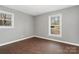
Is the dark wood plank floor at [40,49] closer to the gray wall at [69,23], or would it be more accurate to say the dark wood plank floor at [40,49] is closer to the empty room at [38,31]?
the empty room at [38,31]

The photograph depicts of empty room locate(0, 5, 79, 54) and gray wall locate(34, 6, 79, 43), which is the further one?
gray wall locate(34, 6, 79, 43)

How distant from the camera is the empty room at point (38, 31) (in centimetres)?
144

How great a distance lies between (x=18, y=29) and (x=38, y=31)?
507 millimetres

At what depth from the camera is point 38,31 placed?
62.0 inches

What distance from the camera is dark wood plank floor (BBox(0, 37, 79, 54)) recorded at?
1.42 meters

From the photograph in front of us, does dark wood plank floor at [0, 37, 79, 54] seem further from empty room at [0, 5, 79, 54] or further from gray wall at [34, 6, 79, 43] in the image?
gray wall at [34, 6, 79, 43]

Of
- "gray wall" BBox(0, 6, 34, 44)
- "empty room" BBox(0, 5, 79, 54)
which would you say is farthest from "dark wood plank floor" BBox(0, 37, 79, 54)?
"gray wall" BBox(0, 6, 34, 44)

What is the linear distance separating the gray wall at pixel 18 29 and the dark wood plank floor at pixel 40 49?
0.16m

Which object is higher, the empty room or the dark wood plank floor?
the empty room

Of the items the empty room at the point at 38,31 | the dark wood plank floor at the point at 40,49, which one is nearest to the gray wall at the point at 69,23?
the empty room at the point at 38,31
